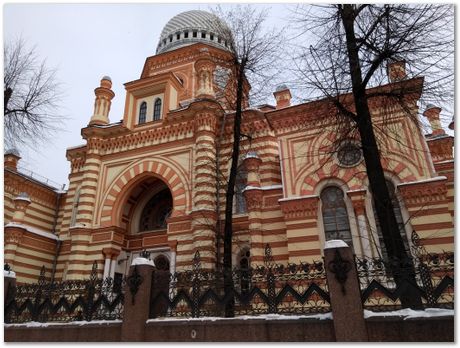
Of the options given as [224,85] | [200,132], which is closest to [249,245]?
[200,132]

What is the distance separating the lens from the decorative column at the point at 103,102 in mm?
19219

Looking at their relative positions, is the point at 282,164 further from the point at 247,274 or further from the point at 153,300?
the point at 153,300

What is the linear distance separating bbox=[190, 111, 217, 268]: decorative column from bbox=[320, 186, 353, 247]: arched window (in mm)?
4292

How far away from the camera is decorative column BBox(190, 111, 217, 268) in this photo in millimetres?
13812

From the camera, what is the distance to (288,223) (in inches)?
491

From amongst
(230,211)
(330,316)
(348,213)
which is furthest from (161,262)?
(330,316)

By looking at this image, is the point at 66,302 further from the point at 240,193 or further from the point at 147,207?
the point at 147,207

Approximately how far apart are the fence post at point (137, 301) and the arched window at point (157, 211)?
11016mm

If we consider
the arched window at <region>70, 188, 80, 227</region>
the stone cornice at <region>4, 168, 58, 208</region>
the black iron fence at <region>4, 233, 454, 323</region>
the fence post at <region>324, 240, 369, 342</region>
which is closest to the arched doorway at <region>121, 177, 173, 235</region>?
the arched window at <region>70, 188, 80, 227</region>

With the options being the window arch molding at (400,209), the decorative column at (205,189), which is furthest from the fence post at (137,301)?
the window arch molding at (400,209)

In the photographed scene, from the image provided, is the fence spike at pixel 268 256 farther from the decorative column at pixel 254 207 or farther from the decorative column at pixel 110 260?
the decorative column at pixel 110 260

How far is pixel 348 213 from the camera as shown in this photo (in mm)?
12352

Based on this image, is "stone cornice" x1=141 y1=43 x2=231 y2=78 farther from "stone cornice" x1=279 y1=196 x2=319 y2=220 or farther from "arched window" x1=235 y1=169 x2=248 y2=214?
"stone cornice" x1=279 y1=196 x2=319 y2=220

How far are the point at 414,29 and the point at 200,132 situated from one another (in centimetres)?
1043
